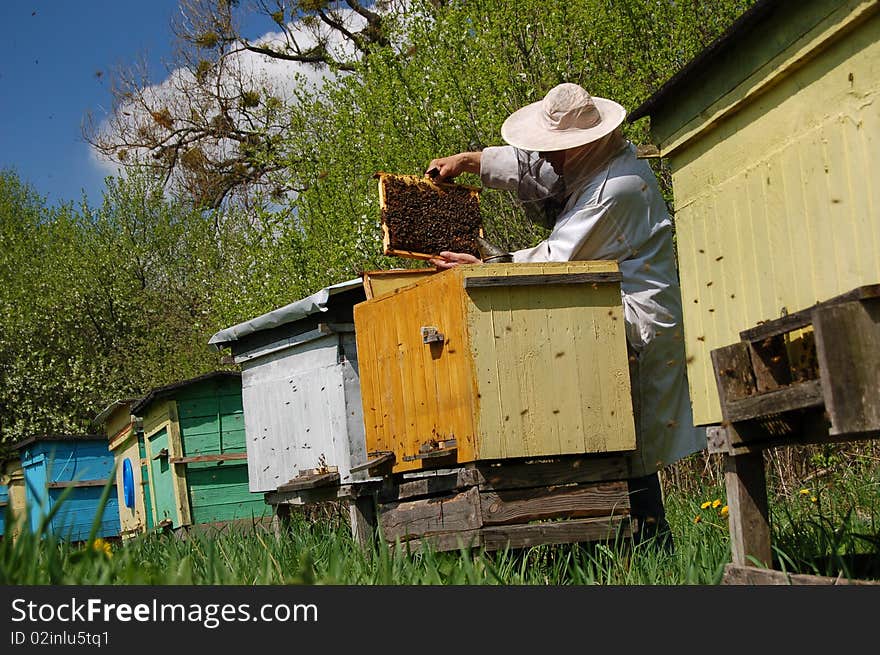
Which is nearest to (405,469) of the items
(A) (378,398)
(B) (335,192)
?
(A) (378,398)

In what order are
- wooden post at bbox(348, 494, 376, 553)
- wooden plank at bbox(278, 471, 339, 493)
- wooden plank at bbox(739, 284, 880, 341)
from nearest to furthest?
wooden plank at bbox(739, 284, 880, 341) < wooden post at bbox(348, 494, 376, 553) < wooden plank at bbox(278, 471, 339, 493)

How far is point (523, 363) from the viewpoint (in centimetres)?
441

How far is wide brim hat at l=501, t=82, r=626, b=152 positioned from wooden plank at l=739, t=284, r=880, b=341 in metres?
1.64

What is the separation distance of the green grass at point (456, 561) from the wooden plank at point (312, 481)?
Result: 388 mm

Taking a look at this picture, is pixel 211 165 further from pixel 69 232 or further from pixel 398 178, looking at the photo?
pixel 398 178

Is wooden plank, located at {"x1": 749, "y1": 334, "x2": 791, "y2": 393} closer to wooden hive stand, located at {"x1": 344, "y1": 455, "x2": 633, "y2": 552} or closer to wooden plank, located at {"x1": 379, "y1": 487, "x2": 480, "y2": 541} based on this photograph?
wooden hive stand, located at {"x1": 344, "y1": 455, "x2": 633, "y2": 552}

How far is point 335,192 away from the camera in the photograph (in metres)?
12.1

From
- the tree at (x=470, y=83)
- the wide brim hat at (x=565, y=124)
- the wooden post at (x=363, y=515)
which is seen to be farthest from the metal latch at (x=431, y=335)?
the tree at (x=470, y=83)

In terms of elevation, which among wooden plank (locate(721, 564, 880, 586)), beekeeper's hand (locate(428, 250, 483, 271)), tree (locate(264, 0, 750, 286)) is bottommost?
wooden plank (locate(721, 564, 880, 586))

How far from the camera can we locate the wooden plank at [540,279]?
14.3ft

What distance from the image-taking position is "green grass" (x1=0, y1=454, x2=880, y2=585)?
2.88 m

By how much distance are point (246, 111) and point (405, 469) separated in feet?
68.3

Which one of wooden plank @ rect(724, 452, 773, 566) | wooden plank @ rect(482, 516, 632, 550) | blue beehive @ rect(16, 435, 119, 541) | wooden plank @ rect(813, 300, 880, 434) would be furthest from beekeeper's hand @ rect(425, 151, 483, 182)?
blue beehive @ rect(16, 435, 119, 541)

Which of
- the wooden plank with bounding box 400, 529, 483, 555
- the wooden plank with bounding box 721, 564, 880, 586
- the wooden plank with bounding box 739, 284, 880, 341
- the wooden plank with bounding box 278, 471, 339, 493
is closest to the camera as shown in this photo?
the wooden plank with bounding box 739, 284, 880, 341
